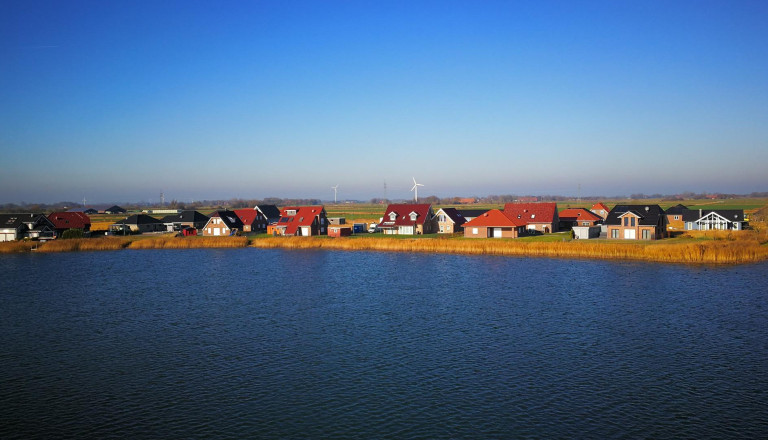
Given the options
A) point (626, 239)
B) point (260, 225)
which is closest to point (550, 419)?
point (626, 239)

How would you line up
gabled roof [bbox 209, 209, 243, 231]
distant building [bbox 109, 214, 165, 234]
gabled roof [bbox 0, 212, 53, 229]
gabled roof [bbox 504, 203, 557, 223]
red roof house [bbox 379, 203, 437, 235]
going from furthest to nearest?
distant building [bbox 109, 214, 165, 234]
gabled roof [bbox 209, 209, 243, 231]
red roof house [bbox 379, 203, 437, 235]
gabled roof [bbox 0, 212, 53, 229]
gabled roof [bbox 504, 203, 557, 223]

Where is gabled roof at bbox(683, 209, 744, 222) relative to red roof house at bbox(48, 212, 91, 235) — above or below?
below

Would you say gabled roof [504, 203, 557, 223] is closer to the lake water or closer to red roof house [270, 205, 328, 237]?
red roof house [270, 205, 328, 237]

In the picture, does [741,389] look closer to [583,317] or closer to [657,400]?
[657,400]

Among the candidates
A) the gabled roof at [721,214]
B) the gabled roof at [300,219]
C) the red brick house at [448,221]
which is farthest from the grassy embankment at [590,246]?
the red brick house at [448,221]

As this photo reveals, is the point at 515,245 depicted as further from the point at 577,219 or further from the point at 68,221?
the point at 68,221

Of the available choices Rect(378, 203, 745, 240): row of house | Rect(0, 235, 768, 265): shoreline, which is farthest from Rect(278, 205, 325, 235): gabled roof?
Rect(378, 203, 745, 240): row of house

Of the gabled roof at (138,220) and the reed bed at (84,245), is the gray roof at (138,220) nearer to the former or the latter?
the gabled roof at (138,220)
